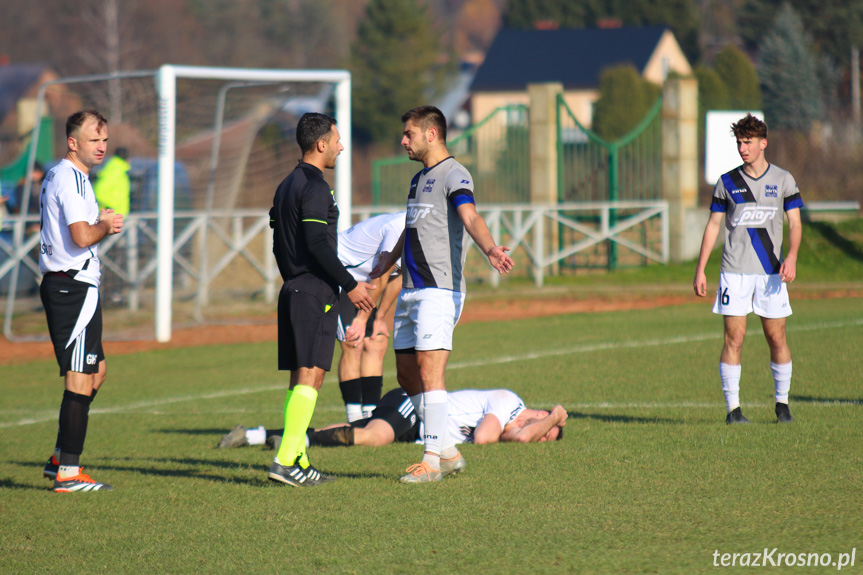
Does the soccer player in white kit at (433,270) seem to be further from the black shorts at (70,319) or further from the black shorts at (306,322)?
the black shorts at (70,319)

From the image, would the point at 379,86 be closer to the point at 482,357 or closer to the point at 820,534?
the point at 482,357

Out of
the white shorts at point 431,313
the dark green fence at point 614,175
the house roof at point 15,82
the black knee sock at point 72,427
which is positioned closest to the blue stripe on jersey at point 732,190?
the white shorts at point 431,313

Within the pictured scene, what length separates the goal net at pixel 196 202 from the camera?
1483 centimetres

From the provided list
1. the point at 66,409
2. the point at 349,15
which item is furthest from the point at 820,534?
the point at 349,15

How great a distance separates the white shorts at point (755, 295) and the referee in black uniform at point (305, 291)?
2.65 meters

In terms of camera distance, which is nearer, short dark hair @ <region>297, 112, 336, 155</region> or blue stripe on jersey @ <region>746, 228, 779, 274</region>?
short dark hair @ <region>297, 112, 336, 155</region>

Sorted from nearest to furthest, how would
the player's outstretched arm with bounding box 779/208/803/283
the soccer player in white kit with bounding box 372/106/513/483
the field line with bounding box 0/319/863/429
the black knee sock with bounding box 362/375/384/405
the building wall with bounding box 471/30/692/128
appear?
1. the soccer player in white kit with bounding box 372/106/513/483
2. the player's outstretched arm with bounding box 779/208/803/283
3. the black knee sock with bounding box 362/375/384/405
4. the field line with bounding box 0/319/863/429
5. the building wall with bounding box 471/30/692/128

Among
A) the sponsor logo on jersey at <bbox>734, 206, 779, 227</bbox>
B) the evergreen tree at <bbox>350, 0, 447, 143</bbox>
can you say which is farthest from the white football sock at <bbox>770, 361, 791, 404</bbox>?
the evergreen tree at <bbox>350, 0, 447, 143</bbox>

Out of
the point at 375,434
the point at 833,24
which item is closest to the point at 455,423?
the point at 375,434

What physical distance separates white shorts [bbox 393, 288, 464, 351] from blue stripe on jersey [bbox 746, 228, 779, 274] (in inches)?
91.3

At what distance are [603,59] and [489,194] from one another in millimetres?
40587

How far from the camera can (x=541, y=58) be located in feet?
215

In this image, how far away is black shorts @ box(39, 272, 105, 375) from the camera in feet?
19.6

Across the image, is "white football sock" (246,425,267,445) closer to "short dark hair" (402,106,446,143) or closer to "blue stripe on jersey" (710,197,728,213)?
"short dark hair" (402,106,446,143)
